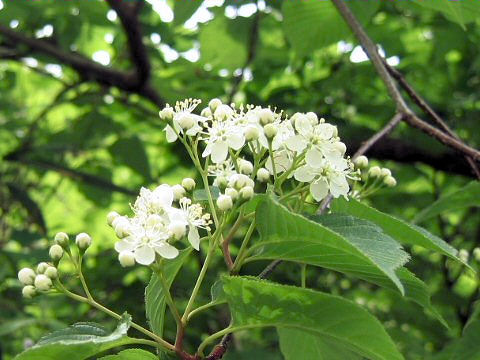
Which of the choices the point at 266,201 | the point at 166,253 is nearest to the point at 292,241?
the point at 266,201

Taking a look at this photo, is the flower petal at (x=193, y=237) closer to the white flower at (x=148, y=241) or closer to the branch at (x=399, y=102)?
the white flower at (x=148, y=241)

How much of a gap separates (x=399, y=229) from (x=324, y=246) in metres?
0.21

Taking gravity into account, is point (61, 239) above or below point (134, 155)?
above

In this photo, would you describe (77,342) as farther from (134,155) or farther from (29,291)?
(134,155)

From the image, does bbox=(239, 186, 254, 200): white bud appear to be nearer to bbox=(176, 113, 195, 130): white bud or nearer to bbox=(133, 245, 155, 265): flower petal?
bbox=(133, 245, 155, 265): flower petal

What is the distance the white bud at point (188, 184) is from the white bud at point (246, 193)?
28cm

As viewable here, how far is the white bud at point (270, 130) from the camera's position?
1584mm

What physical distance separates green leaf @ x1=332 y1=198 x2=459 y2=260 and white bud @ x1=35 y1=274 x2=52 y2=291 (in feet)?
2.15

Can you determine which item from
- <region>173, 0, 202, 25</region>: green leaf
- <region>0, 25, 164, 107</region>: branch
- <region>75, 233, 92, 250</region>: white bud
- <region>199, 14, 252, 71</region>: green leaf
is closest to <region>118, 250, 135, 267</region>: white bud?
<region>75, 233, 92, 250</region>: white bud

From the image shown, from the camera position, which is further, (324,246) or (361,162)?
(361,162)

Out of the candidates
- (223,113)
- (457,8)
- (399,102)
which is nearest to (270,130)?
(223,113)

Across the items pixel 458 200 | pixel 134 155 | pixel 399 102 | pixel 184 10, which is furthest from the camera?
pixel 134 155

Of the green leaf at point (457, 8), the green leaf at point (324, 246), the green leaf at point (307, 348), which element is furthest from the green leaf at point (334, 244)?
the green leaf at point (457, 8)

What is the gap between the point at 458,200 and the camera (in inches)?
85.7
